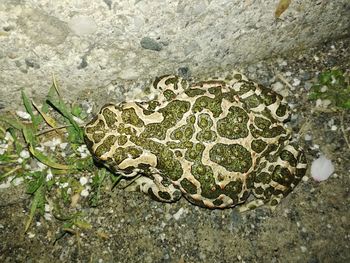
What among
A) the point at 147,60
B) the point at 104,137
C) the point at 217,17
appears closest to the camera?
the point at 104,137

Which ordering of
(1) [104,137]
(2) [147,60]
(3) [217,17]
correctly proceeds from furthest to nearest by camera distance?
(2) [147,60] → (3) [217,17] → (1) [104,137]

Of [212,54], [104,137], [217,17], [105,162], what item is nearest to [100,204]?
[105,162]

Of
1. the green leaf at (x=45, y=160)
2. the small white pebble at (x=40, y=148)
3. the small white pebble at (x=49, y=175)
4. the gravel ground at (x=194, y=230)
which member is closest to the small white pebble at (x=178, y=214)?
the gravel ground at (x=194, y=230)

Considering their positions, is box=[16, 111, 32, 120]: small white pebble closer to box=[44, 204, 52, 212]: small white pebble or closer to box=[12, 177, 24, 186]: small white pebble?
box=[12, 177, 24, 186]: small white pebble

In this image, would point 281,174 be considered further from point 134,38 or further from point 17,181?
point 17,181

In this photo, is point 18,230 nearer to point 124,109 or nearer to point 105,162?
point 105,162
